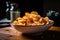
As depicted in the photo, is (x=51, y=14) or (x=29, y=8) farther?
(x=29, y=8)

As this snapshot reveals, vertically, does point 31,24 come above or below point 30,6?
below

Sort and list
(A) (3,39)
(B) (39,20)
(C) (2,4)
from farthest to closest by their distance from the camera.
Answer: (C) (2,4)
(B) (39,20)
(A) (3,39)

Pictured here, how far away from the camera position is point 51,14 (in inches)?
112

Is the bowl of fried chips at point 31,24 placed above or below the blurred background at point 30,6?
below

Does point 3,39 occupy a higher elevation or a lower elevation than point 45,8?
lower

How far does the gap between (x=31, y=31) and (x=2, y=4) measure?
7.18 ft

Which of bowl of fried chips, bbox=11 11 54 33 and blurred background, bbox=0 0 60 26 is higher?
blurred background, bbox=0 0 60 26

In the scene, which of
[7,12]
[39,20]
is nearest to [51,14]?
[7,12]

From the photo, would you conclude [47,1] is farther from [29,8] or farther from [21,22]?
[21,22]

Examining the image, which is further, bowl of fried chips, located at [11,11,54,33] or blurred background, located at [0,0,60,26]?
blurred background, located at [0,0,60,26]

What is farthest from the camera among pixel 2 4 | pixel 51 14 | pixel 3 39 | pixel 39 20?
pixel 2 4

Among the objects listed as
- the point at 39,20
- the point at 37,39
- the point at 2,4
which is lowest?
the point at 37,39

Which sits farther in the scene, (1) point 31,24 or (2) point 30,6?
(2) point 30,6

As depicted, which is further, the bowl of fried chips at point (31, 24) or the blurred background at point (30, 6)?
the blurred background at point (30, 6)
